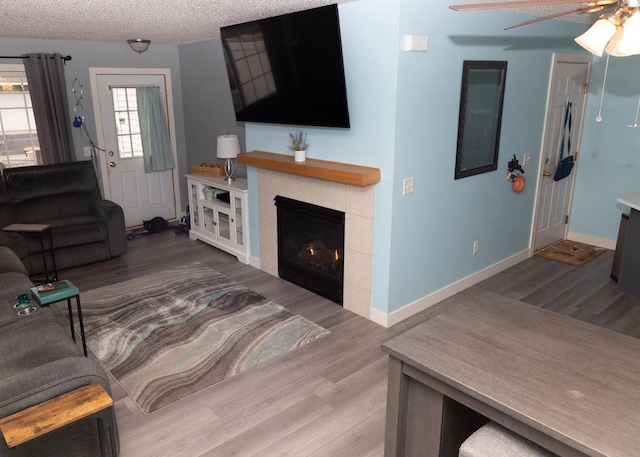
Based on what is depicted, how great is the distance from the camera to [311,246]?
14.4 ft

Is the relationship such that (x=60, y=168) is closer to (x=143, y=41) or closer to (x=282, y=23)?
(x=143, y=41)

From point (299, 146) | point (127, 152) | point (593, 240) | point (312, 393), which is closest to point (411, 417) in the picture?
point (312, 393)

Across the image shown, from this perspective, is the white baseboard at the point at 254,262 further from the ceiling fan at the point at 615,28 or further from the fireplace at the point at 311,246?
the ceiling fan at the point at 615,28

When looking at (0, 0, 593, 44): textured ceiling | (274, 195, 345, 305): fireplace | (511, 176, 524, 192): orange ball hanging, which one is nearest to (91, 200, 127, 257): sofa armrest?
(0, 0, 593, 44): textured ceiling

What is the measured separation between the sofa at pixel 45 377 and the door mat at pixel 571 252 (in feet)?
15.2

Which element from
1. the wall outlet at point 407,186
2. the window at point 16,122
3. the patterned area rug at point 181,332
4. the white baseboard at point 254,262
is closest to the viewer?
the patterned area rug at point 181,332

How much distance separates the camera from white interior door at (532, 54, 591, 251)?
4.88 m

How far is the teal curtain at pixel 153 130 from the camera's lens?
6242 millimetres

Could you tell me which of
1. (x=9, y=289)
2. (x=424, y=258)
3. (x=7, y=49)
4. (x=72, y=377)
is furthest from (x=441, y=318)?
(x=7, y=49)

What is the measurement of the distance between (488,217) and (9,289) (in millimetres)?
3975

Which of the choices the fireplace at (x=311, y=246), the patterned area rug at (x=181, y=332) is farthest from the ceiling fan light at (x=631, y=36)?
the patterned area rug at (x=181, y=332)

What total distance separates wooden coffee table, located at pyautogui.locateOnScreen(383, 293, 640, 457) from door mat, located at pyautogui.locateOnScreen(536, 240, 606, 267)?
340 cm

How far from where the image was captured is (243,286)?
4.57 metres

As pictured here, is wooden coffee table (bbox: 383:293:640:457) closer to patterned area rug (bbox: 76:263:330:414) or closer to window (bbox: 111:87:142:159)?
patterned area rug (bbox: 76:263:330:414)
